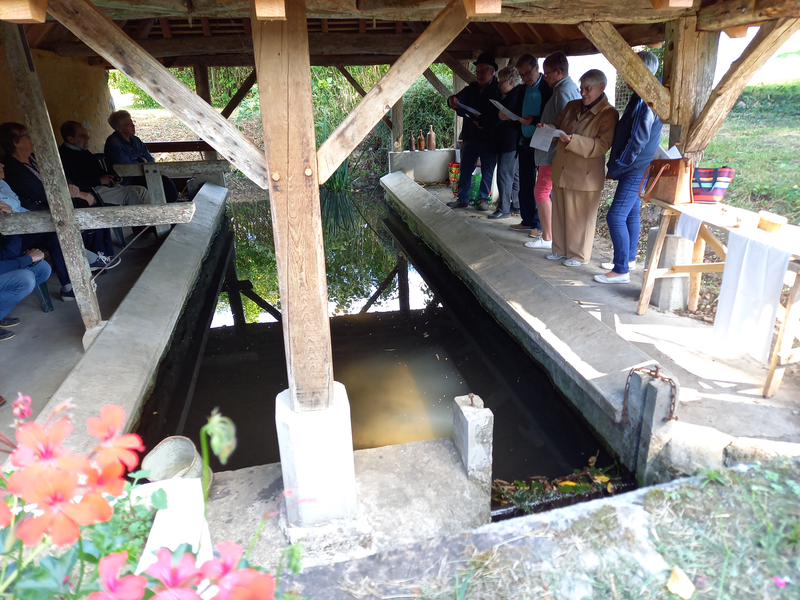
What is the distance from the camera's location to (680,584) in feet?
5.54

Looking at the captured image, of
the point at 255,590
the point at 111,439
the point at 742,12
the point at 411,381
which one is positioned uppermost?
the point at 742,12

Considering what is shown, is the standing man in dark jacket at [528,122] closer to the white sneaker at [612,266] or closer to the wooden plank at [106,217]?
the white sneaker at [612,266]

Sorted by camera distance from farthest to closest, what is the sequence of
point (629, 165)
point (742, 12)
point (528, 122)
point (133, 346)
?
point (528, 122) < point (629, 165) < point (133, 346) < point (742, 12)

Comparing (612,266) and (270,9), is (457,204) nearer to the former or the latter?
(612,266)

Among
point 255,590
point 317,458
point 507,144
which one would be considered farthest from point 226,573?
point 507,144

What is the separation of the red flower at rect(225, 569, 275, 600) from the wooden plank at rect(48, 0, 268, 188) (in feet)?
5.14

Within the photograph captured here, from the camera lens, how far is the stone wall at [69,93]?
5.38 m

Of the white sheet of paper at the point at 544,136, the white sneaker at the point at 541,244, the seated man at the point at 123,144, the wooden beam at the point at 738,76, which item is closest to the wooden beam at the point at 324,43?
the seated man at the point at 123,144

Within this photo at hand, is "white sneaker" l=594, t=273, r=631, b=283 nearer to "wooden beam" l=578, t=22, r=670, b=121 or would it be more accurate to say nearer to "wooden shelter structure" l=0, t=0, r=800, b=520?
"wooden shelter structure" l=0, t=0, r=800, b=520

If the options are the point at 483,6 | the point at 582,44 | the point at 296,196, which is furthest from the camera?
the point at 582,44

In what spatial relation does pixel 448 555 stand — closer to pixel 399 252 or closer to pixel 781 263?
pixel 781 263

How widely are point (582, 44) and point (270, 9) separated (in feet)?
15.9

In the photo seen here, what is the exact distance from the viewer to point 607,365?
3.16 meters

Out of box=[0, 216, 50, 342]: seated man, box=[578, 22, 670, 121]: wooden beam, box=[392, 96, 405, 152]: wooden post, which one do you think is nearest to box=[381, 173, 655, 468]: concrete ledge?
box=[578, 22, 670, 121]: wooden beam
